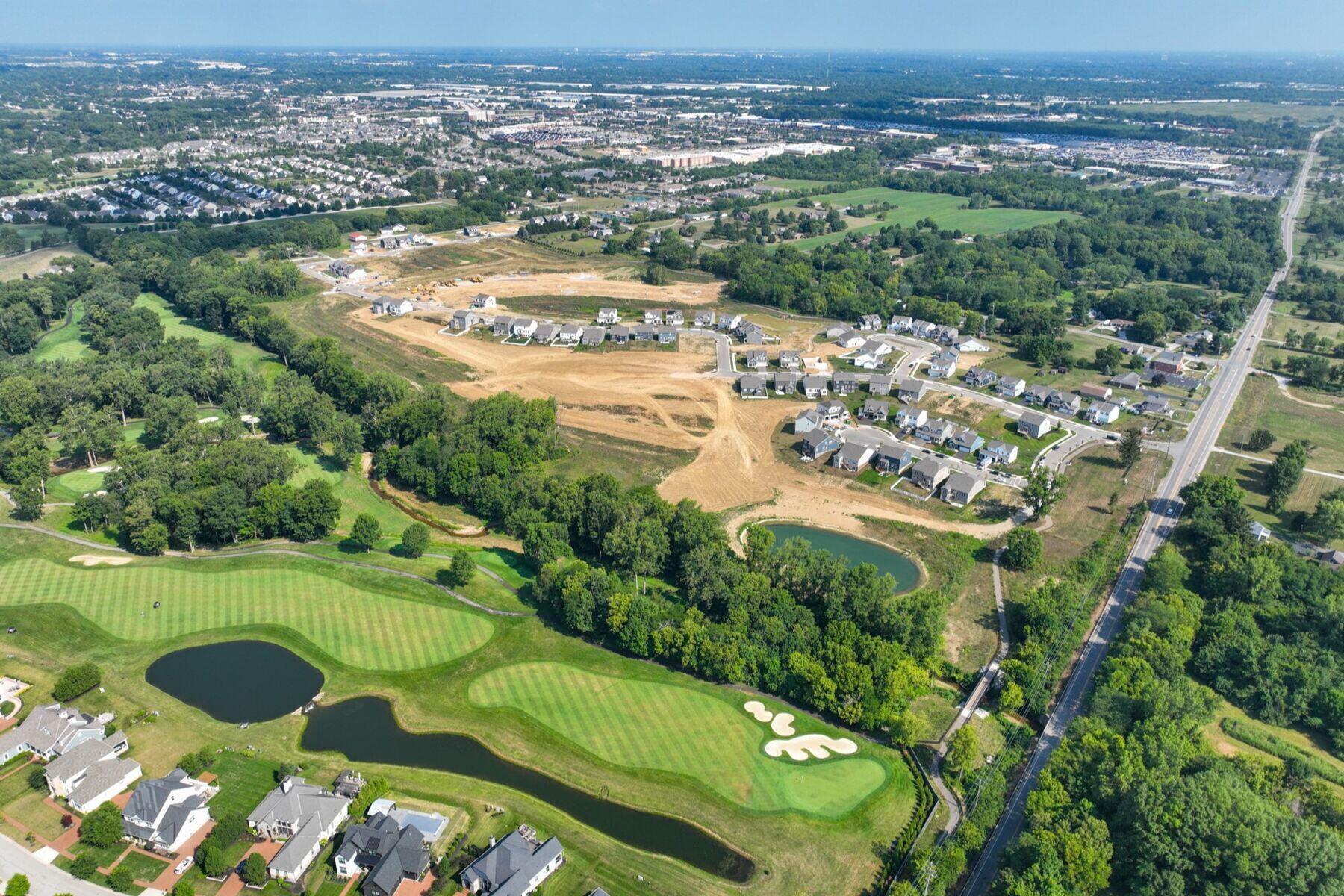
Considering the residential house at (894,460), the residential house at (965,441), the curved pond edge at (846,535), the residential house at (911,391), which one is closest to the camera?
the curved pond edge at (846,535)

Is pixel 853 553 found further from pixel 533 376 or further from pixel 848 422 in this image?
pixel 533 376

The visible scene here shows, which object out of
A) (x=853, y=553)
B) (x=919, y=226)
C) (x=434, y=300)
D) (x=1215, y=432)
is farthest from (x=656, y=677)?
(x=919, y=226)

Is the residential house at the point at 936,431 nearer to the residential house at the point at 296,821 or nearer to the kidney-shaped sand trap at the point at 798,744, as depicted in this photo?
the kidney-shaped sand trap at the point at 798,744

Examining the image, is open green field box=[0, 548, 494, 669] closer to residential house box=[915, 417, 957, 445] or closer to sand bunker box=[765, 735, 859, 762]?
sand bunker box=[765, 735, 859, 762]

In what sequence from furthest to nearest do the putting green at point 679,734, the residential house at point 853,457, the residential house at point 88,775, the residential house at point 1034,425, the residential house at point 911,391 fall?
the residential house at point 911,391 → the residential house at point 1034,425 → the residential house at point 853,457 → the putting green at point 679,734 → the residential house at point 88,775

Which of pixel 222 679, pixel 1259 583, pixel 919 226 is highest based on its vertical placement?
pixel 919 226

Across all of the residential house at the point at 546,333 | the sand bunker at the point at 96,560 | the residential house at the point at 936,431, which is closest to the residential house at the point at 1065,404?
the residential house at the point at 936,431

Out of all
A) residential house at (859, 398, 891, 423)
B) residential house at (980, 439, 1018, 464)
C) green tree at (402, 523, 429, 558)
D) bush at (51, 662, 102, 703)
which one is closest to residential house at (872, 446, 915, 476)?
residential house at (980, 439, 1018, 464)
